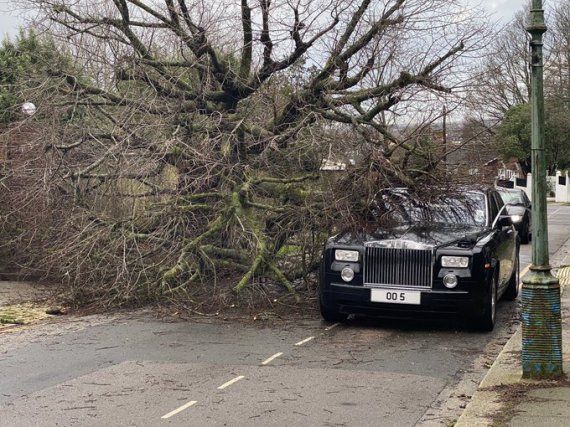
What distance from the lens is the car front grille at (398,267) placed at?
28.4 feet

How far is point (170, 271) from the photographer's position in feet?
33.5

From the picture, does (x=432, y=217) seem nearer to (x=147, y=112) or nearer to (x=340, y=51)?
(x=340, y=51)

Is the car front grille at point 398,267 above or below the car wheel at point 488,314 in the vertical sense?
above

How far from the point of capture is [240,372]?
7152 mm

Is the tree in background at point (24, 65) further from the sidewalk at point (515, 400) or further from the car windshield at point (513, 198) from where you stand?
the car windshield at point (513, 198)

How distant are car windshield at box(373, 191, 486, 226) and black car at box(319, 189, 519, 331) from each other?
139 millimetres

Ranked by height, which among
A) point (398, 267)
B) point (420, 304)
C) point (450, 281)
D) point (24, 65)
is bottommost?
point (420, 304)

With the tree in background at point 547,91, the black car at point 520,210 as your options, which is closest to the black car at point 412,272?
the black car at point 520,210

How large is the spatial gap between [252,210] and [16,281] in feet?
18.9

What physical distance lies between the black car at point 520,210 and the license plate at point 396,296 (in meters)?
11.4

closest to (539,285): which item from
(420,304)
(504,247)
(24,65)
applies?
(420,304)

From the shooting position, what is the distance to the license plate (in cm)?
862

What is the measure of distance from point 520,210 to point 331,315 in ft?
43.5

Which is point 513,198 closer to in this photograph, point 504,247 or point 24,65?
point 504,247
